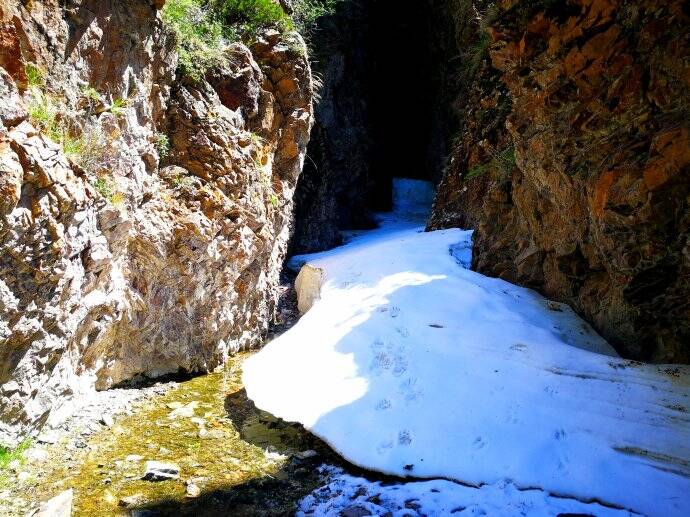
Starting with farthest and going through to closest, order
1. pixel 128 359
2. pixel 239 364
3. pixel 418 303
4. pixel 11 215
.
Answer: pixel 239 364 → pixel 418 303 → pixel 128 359 → pixel 11 215

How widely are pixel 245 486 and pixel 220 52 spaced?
6220 millimetres

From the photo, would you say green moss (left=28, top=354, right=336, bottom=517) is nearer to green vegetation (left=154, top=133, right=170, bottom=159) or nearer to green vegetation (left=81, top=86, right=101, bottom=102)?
green vegetation (left=154, top=133, right=170, bottom=159)

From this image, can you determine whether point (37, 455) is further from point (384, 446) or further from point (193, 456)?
point (384, 446)

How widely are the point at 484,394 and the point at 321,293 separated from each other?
14.6 feet

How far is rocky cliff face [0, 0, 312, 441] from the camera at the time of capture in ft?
12.7

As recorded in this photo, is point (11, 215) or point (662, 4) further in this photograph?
point (662, 4)

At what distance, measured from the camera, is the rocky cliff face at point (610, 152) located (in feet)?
13.6

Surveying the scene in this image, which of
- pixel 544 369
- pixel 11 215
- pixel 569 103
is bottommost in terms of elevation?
pixel 544 369

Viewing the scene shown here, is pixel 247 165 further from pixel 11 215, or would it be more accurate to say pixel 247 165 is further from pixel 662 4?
pixel 662 4

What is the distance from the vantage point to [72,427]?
4.55m

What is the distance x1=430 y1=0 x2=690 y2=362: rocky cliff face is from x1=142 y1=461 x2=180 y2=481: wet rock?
458 centimetres

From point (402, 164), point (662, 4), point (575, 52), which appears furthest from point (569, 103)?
point (402, 164)

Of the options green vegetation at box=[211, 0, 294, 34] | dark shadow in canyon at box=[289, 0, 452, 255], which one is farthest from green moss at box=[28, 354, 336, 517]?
dark shadow in canyon at box=[289, 0, 452, 255]

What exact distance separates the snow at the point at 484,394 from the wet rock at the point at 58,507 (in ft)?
6.75
